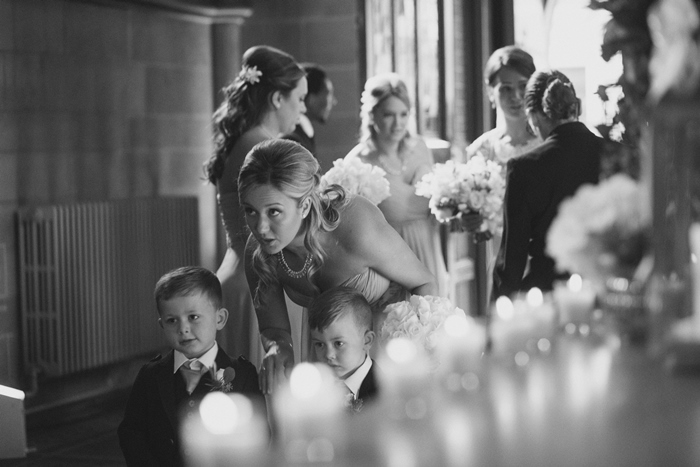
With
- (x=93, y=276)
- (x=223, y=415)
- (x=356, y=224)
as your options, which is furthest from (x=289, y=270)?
(x=93, y=276)

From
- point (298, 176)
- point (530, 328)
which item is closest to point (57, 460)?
point (298, 176)

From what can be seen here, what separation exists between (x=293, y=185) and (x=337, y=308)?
393 mm

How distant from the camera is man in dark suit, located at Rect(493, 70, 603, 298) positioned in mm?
4336

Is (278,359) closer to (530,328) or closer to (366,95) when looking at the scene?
(530,328)

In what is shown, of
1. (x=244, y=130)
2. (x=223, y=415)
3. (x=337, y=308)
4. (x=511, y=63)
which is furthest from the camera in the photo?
(x=511, y=63)

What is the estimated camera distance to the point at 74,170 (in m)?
6.93

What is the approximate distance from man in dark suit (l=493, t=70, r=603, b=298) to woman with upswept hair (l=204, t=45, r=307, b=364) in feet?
3.76

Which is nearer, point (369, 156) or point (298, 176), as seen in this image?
point (298, 176)

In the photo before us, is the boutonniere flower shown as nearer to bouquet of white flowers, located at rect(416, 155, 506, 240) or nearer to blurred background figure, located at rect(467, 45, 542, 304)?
bouquet of white flowers, located at rect(416, 155, 506, 240)

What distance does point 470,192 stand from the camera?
5.73 metres

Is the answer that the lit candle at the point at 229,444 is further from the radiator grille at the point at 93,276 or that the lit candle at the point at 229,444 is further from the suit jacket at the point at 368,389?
the radiator grille at the point at 93,276

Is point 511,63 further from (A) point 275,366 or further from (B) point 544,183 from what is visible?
(A) point 275,366

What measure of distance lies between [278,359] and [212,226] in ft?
16.9

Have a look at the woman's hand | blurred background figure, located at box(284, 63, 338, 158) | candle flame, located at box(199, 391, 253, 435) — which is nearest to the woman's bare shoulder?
the woman's hand
